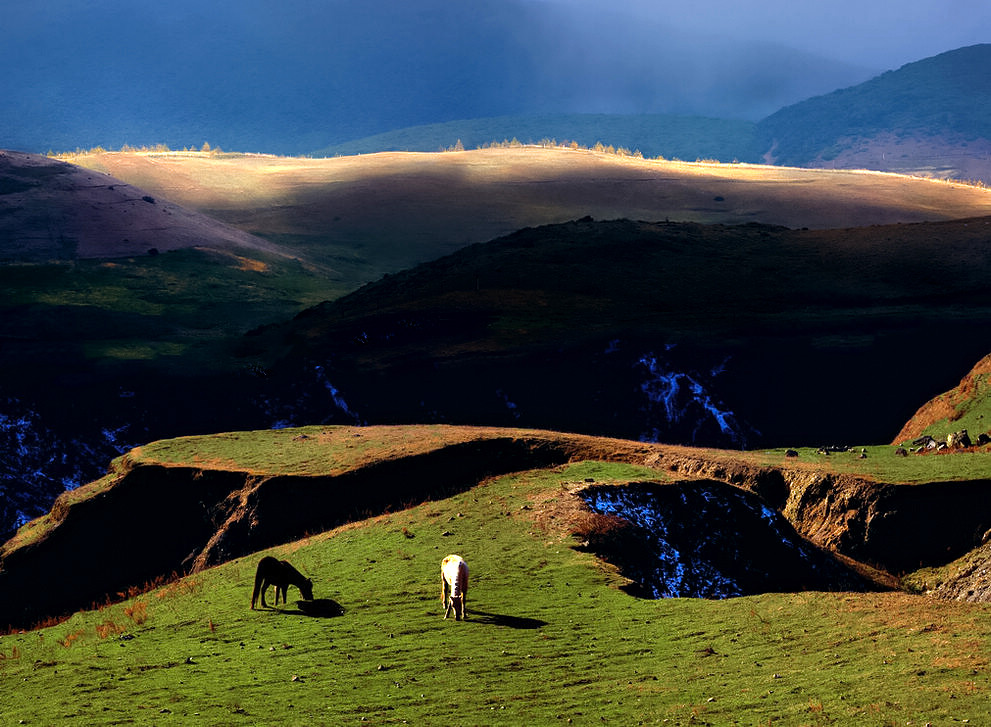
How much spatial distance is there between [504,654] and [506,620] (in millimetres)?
2206

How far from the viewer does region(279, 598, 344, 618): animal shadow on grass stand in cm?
2284

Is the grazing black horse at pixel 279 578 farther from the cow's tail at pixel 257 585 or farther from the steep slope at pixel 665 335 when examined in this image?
the steep slope at pixel 665 335

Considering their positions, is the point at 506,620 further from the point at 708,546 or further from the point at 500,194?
the point at 500,194

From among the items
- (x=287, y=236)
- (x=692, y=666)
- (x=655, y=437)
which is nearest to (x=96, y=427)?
(x=655, y=437)

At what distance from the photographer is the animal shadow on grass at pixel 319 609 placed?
22.8 metres

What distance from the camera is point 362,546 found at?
28.8 meters

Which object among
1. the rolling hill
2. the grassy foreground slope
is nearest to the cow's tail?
the grassy foreground slope

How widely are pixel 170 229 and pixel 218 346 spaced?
134 ft

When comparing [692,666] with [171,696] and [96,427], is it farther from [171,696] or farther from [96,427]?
[96,427]

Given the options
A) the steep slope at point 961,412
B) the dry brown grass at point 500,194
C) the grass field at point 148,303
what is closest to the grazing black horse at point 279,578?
the steep slope at point 961,412

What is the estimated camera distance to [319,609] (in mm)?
23047

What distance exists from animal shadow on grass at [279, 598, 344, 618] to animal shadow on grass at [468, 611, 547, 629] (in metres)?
2.76

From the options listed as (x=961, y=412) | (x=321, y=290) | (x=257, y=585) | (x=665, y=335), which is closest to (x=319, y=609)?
(x=257, y=585)

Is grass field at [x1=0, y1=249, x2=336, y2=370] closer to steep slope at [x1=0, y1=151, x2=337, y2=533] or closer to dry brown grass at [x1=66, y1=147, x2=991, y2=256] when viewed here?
Result: steep slope at [x1=0, y1=151, x2=337, y2=533]
